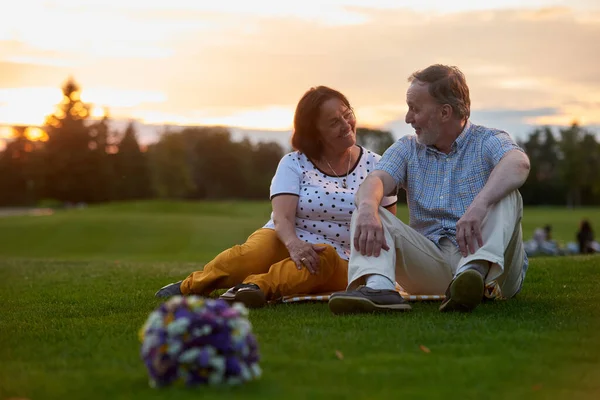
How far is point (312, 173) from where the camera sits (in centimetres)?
539

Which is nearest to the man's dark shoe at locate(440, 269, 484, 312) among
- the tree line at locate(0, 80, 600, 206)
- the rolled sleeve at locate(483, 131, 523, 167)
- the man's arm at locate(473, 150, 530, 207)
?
the man's arm at locate(473, 150, 530, 207)

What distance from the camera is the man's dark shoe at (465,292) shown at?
408 centimetres

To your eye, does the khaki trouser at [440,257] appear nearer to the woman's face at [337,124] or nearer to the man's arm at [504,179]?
the man's arm at [504,179]

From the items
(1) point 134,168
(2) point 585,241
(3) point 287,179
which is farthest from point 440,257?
(1) point 134,168

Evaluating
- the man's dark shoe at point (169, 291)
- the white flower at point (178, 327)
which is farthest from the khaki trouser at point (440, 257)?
the white flower at point (178, 327)

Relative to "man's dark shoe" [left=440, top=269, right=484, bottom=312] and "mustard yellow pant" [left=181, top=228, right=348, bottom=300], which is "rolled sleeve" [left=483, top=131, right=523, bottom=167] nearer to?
"man's dark shoe" [left=440, top=269, right=484, bottom=312]

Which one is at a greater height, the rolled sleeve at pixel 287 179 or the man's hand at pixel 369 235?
the rolled sleeve at pixel 287 179

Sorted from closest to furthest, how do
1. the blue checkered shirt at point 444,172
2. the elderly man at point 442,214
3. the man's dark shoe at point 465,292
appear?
the man's dark shoe at point 465,292
the elderly man at point 442,214
the blue checkered shirt at point 444,172

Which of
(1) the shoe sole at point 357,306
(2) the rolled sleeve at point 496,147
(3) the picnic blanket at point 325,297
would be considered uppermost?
(2) the rolled sleeve at point 496,147

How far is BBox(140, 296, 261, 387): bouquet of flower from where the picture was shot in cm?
248

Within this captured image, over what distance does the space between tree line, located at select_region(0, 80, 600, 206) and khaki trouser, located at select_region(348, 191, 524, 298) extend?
52979mm

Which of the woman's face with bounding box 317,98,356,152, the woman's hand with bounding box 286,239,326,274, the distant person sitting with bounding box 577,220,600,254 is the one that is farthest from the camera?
the distant person sitting with bounding box 577,220,600,254

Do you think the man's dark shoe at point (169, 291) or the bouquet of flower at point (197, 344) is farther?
the man's dark shoe at point (169, 291)

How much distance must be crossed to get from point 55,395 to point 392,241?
2.26 m
